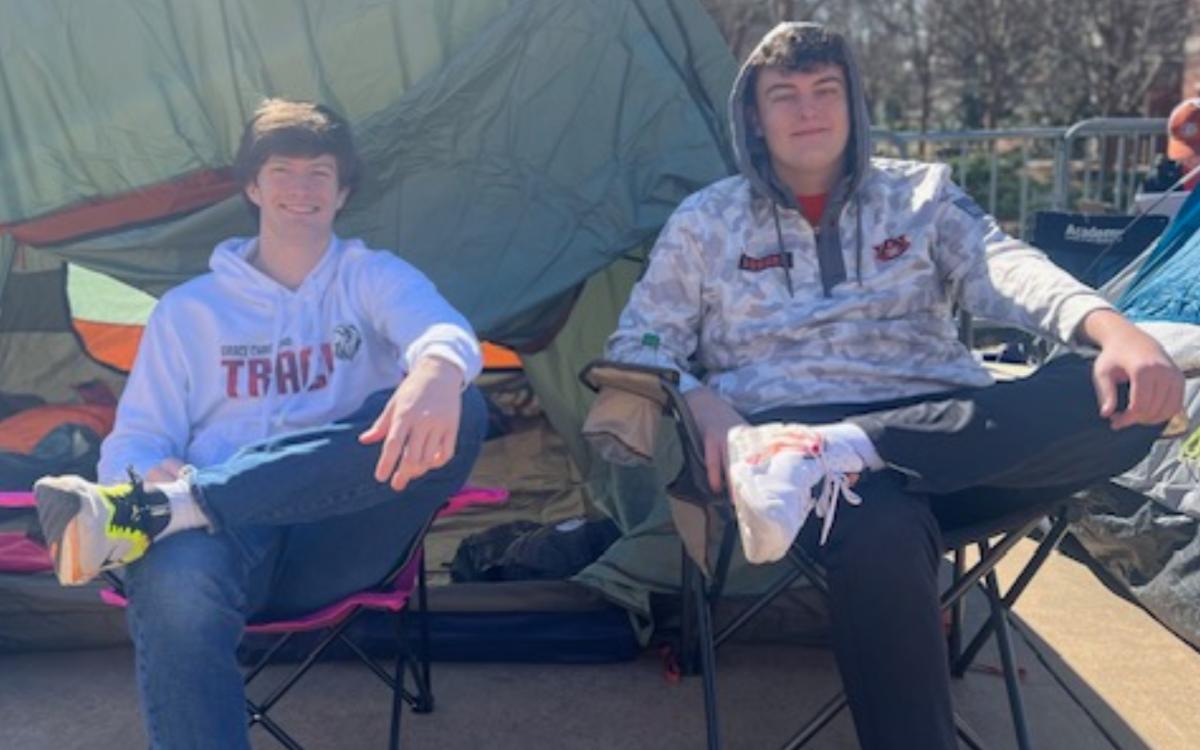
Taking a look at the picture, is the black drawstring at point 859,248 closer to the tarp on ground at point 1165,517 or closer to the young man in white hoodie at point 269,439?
the tarp on ground at point 1165,517

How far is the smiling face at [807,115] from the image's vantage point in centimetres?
246

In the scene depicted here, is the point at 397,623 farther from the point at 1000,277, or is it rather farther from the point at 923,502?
the point at 1000,277

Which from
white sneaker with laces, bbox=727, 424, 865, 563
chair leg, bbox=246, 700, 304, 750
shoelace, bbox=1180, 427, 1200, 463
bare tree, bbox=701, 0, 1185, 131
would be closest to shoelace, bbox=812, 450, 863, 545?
white sneaker with laces, bbox=727, 424, 865, 563

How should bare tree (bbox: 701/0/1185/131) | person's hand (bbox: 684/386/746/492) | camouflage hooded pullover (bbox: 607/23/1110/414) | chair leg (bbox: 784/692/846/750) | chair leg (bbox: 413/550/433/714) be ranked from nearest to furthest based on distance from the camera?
person's hand (bbox: 684/386/746/492) → chair leg (bbox: 784/692/846/750) → camouflage hooded pullover (bbox: 607/23/1110/414) → chair leg (bbox: 413/550/433/714) → bare tree (bbox: 701/0/1185/131)

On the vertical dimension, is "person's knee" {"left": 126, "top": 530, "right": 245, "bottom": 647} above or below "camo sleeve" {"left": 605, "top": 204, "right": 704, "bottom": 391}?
below

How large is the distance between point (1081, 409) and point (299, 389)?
1418 millimetres

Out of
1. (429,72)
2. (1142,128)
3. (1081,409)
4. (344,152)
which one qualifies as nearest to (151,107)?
(429,72)

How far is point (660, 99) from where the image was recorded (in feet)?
10.2

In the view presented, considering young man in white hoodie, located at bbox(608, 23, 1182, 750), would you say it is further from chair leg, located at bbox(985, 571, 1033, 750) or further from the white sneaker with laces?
chair leg, located at bbox(985, 571, 1033, 750)

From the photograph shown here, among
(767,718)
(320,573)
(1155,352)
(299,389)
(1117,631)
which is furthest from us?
(1117,631)

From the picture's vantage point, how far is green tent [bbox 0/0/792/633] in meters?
3.03

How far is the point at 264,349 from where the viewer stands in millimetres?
2434

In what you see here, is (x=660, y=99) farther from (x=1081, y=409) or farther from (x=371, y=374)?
Result: (x=1081, y=409)

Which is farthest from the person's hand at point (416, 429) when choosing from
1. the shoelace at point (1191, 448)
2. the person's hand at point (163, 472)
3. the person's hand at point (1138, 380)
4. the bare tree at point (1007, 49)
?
the bare tree at point (1007, 49)
